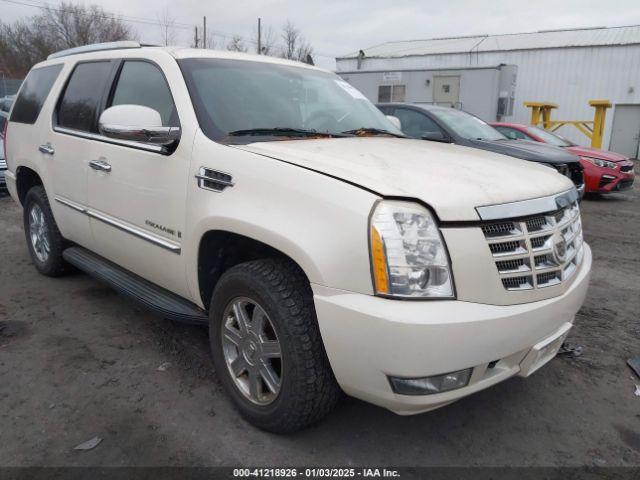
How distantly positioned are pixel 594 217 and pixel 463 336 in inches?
298

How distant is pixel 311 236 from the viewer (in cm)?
204

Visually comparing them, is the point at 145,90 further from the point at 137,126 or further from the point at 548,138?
the point at 548,138

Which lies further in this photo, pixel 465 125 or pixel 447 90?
pixel 447 90

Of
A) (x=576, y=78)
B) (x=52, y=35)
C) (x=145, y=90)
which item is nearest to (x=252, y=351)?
(x=145, y=90)

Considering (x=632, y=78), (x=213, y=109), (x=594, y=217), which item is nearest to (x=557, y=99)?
(x=632, y=78)

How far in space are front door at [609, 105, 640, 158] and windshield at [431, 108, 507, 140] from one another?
18.0 m

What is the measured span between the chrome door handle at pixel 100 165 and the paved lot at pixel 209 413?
3.73 ft

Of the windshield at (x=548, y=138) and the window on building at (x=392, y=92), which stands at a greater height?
the window on building at (x=392, y=92)

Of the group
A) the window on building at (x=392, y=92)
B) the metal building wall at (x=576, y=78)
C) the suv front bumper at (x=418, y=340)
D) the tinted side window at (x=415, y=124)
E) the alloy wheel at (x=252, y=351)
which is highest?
the metal building wall at (x=576, y=78)

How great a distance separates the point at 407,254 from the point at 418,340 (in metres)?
0.32

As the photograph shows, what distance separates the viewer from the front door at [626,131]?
73.2 feet

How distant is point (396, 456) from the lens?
92.8 inches

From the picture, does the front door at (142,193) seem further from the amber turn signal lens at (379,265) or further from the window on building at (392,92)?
the window on building at (392,92)

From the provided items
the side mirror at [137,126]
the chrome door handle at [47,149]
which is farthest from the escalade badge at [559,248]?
the chrome door handle at [47,149]
